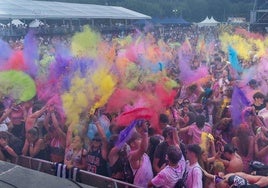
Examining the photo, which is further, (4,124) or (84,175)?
(4,124)

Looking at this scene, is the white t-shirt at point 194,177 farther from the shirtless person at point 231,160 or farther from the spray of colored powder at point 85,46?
the spray of colored powder at point 85,46

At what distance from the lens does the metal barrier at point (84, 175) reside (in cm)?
452

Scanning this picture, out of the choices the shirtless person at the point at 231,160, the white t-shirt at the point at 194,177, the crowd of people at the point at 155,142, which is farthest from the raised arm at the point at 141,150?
the shirtless person at the point at 231,160

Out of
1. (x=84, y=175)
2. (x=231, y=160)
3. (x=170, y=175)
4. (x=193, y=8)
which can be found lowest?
(x=84, y=175)

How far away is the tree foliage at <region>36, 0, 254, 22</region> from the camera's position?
149ft

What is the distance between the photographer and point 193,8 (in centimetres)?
4691

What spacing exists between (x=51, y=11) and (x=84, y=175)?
26.3 meters

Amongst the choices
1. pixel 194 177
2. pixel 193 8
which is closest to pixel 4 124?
pixel 194 177

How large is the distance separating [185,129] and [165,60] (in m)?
5.38

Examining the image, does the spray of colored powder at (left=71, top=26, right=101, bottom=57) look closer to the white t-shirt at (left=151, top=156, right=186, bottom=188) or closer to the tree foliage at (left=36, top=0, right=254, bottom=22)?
the white t-shirt at (left=151, top=156, right=186, bottom=188)

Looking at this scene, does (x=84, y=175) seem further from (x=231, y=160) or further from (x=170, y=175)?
(x=231, y=160)

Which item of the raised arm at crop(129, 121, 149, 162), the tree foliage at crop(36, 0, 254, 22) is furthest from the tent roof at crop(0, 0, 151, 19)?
the raised arm at crop(129, 121, 149, 162)

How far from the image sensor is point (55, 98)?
5961mm

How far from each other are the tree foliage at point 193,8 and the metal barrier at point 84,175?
40.8m
